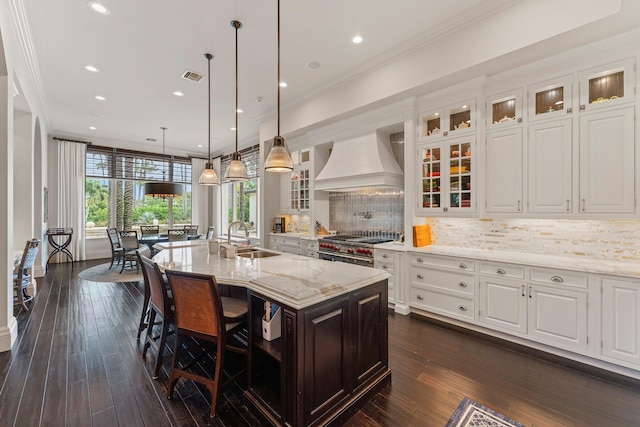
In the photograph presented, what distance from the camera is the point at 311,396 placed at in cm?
172

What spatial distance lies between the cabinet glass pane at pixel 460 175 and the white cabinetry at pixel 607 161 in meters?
1.00

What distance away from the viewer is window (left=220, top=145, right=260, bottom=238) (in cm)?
746

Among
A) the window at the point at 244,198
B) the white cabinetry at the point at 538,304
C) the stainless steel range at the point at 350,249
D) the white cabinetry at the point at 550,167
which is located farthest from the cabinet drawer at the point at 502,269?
the window at the point at 244,198

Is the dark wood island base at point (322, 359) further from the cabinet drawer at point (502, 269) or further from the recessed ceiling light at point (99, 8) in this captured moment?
the recessed ceiling light at point (99, 8)

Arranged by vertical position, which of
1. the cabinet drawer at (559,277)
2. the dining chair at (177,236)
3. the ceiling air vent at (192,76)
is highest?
the ceiling air vent at (192,76)

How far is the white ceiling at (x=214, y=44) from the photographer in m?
2.74

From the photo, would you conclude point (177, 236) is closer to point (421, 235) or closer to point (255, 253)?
point (255, 253)

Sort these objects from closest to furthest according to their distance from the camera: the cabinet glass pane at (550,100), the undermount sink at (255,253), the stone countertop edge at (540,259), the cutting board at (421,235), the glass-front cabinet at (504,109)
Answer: the stone countertop edge at (540,259), the cabinet glass pane at (550,100), the glass-front cabinet at (504,109), the undermount sink at (255,253), the cutting board at (421,235)

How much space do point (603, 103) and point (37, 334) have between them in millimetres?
6207

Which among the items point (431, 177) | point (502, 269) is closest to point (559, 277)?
point (502, 269)

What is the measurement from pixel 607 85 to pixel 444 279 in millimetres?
2429

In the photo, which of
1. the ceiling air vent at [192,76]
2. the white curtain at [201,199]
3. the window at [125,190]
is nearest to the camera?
the ceiling air vent at [192,76]

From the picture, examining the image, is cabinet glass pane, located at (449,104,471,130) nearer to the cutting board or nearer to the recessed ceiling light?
the cutting board

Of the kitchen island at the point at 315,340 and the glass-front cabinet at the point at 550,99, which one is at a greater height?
the glass-front cabinet at the point at 550,99
